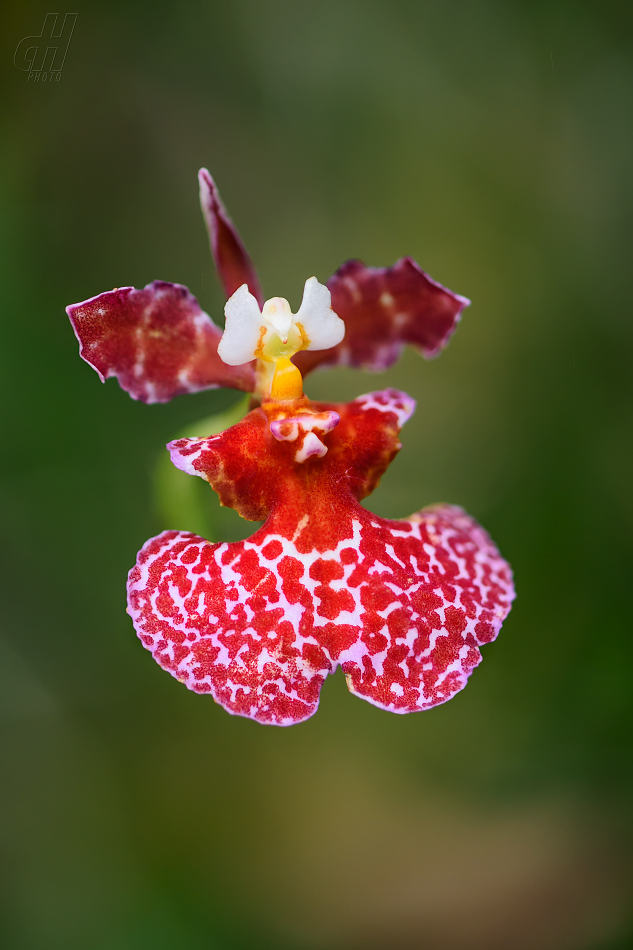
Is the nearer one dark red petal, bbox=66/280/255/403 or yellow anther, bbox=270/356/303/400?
dark red petal, bbox=66/280/255/403

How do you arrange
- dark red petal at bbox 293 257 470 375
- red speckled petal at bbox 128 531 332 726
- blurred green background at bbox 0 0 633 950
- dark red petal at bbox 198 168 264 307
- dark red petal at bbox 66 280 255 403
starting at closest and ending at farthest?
red speckled petal at bbox 128 531 332 726 < dark red petal at bbox 66 280 255 403 < dark red petal at bbox 198 168 264 307 < dark red petal at bbox 293 257 470 375 < blurred green background at bbox 0 0 633 950

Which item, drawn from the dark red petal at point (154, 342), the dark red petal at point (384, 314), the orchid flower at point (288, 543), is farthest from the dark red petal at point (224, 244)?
the dark red petal at point (384, 314)

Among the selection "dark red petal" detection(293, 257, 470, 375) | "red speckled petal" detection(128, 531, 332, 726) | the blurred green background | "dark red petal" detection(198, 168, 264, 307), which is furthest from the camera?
the blurred green background

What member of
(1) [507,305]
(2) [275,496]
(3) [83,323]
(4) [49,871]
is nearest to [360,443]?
(2) [275,496]

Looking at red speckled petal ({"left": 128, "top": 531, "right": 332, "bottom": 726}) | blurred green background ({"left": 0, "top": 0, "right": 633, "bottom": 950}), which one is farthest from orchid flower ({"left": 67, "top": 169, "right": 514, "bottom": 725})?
blurred green background ({"left": 0, "top": 0, "right": 633, "bottom": 950})

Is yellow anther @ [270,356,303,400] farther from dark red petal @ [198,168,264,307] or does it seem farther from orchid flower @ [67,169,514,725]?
dark red petal @ [198,168,264,307]

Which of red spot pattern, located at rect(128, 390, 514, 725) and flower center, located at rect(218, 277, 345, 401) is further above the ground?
flower center, located at rect(218, 277, 345, 401)

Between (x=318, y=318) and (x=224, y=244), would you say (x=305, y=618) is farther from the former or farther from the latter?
(x=224, y=244)

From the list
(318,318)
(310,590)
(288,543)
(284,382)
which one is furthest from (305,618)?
(318,318)
